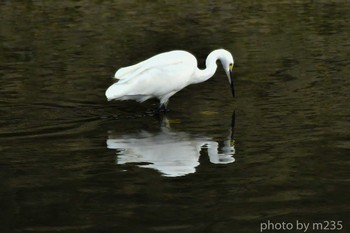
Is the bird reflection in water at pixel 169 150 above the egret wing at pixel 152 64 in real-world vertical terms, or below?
below

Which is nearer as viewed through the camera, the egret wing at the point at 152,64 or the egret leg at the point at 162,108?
the egret wing at the point at 152,64

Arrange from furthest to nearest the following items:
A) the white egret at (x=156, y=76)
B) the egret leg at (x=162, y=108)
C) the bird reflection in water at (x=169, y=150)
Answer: the egret leg at (x=162, y=108)
the white egret at (x=156, y=76)
the bird reflection in water at (x=169, y=150)

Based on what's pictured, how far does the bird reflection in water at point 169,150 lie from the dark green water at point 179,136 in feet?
0.07

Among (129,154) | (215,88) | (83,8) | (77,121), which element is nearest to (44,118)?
(77,121)

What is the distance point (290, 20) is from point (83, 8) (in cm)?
618

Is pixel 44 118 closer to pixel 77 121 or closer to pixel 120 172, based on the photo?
pixel 77 121

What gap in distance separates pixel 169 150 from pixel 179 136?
811mm

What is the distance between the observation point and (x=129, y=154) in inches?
400

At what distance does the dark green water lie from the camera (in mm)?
8008

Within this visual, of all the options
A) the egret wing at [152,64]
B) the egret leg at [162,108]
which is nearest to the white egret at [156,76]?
the egret wing at [152,64]

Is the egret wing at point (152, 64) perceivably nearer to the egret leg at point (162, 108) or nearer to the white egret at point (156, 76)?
the white egret at point (156, 76)

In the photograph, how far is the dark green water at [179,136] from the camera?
8008 mm

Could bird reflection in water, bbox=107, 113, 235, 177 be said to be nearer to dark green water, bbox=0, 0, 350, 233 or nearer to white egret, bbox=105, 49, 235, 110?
dark green water, bbox=0, 0, 350, 233

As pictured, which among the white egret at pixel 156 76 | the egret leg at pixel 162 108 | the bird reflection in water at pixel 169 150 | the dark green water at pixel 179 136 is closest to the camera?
the dark green water at pixel 179 136
